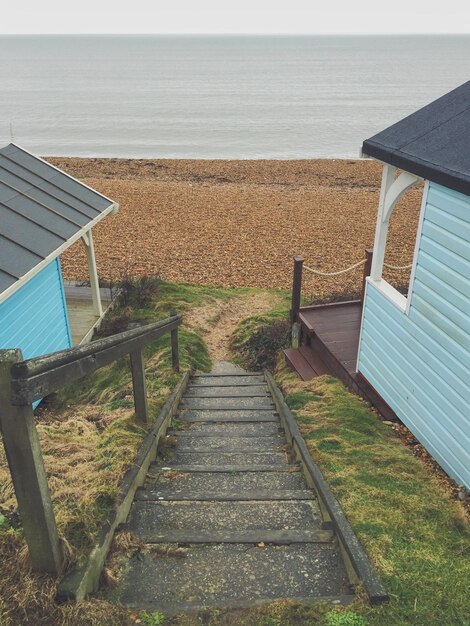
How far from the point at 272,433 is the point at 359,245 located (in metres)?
11.6

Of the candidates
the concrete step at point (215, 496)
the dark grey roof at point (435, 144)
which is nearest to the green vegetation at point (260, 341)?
the dark grey roof at point (435, 144)

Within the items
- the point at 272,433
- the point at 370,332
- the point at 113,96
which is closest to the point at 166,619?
the point at 272,433

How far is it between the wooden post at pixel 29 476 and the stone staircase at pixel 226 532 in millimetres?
516

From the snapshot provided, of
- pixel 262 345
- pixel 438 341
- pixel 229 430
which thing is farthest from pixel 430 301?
pixel 262 345

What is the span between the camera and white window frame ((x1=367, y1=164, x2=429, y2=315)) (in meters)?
5.55

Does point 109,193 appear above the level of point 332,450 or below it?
below

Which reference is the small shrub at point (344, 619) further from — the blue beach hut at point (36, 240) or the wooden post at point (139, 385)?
the blue beach hut at point (36, 240)

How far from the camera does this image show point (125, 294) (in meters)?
11.7

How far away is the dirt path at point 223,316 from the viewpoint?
10.5 metres

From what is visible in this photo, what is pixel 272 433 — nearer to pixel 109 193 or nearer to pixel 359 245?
pixel 359 245

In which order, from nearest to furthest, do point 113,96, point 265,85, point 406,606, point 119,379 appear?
point 406,606
point 119,379
point 113,96
point 265,85

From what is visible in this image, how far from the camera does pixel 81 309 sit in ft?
36.6

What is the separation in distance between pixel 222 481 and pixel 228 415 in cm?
221

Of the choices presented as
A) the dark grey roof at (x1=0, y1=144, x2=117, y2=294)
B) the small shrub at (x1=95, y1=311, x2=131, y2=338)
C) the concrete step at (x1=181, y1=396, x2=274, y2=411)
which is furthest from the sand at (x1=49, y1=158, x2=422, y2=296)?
the concrete step at (x1=181, y1=396, x2=274, y2=411)
